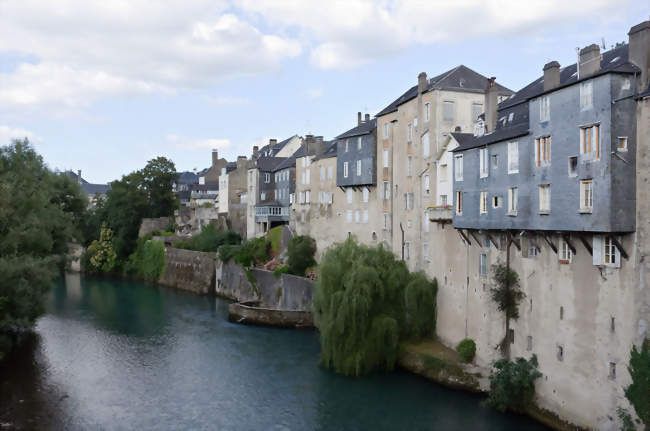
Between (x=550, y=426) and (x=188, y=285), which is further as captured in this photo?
(x=188, y=285)

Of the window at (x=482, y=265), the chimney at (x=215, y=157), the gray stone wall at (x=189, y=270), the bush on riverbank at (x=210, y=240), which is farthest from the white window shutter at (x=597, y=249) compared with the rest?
the chimney at (x=215, y=157)

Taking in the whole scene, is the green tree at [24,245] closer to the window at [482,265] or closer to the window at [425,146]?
the window at [482,265]

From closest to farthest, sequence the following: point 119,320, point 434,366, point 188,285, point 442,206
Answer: point 434,366 < point 442,206 < point 119,320 < point 188,285

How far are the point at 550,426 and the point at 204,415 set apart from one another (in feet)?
46.8

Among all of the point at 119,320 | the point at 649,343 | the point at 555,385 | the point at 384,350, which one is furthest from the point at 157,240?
the point at 649,343

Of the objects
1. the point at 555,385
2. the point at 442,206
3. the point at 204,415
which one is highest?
the point at 442,206

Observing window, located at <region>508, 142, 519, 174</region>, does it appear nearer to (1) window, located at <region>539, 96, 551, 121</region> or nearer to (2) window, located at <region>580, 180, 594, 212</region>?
(1) window, located at <region>539, 96, 551, 121</region>

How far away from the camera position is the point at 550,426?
23016 mm

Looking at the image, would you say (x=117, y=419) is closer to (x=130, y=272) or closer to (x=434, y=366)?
(x=434, y=366)

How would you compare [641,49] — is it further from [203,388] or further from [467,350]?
[203,388]

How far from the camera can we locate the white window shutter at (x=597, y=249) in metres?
20.3

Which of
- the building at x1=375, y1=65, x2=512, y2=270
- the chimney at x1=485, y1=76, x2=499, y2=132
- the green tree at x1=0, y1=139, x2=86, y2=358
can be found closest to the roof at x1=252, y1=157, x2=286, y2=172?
the green tree at x1=0, y1=139, x2=86, y2=358

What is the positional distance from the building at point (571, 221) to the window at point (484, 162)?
9 centimetres

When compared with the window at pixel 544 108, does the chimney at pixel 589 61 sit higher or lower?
higher
